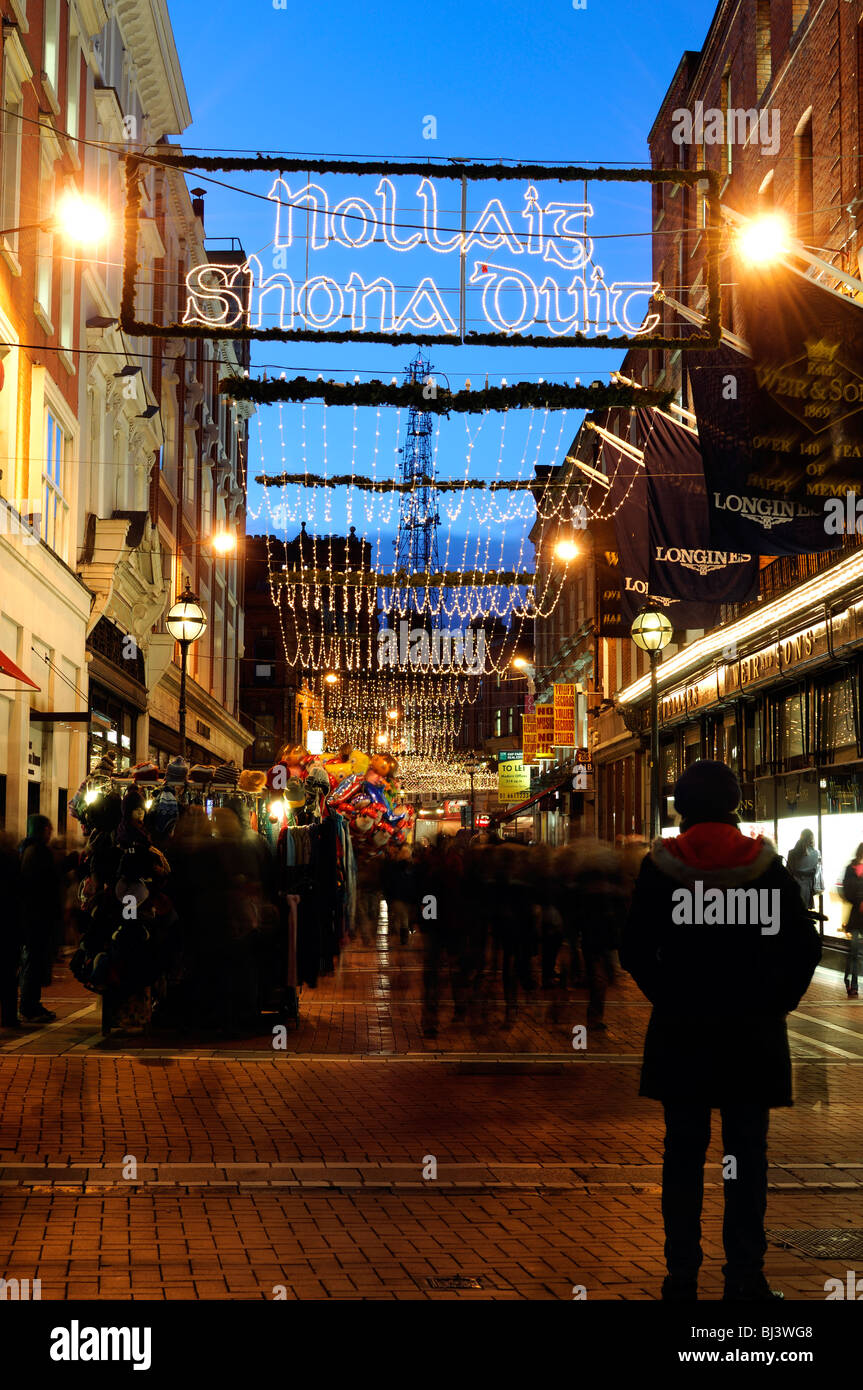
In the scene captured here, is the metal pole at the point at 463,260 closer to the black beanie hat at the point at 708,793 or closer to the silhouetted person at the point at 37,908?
the silhouetted person at the point at 37,908

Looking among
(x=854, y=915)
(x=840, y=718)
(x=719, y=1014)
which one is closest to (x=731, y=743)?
(x=840, y=718)

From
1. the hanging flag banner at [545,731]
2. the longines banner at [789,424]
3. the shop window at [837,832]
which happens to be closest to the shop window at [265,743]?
the hanging flag banner at [545,731]

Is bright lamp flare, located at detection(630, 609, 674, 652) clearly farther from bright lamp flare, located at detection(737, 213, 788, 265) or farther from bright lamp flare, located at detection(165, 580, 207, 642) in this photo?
bright lamp flare, located at detection(737, 213, 788, 265)

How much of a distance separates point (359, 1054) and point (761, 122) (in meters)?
21.2

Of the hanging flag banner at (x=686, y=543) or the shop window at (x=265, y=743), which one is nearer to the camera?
the hanging flag banner at (x=686, y=543)

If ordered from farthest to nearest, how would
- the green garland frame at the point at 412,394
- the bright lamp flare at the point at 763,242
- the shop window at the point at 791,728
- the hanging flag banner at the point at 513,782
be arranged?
the hanging flag banner at the point at 513,782 < the shop window at the point at 791,728 < the green garland frame at the point at 412,394 < the bright lamp flare at the point at 763,242

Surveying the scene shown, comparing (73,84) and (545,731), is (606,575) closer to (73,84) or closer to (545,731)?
(545,731)

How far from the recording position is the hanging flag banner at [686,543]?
21.1 metres

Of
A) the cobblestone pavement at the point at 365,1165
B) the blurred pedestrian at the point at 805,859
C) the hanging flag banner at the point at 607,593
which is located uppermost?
the hanging flag banner at the point at 607,593

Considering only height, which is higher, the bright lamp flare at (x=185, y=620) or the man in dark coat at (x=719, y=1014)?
the bright lamp flare at (x=185, y=620)

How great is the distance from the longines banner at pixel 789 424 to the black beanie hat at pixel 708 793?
30.8ft

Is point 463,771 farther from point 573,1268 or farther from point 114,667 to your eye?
point 573,1268

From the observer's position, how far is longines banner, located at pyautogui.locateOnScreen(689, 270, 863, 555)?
14.2 meters

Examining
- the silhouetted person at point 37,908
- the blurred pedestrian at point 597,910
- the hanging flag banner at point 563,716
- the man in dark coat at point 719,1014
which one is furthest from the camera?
the hanging flag banner at point 563,716
